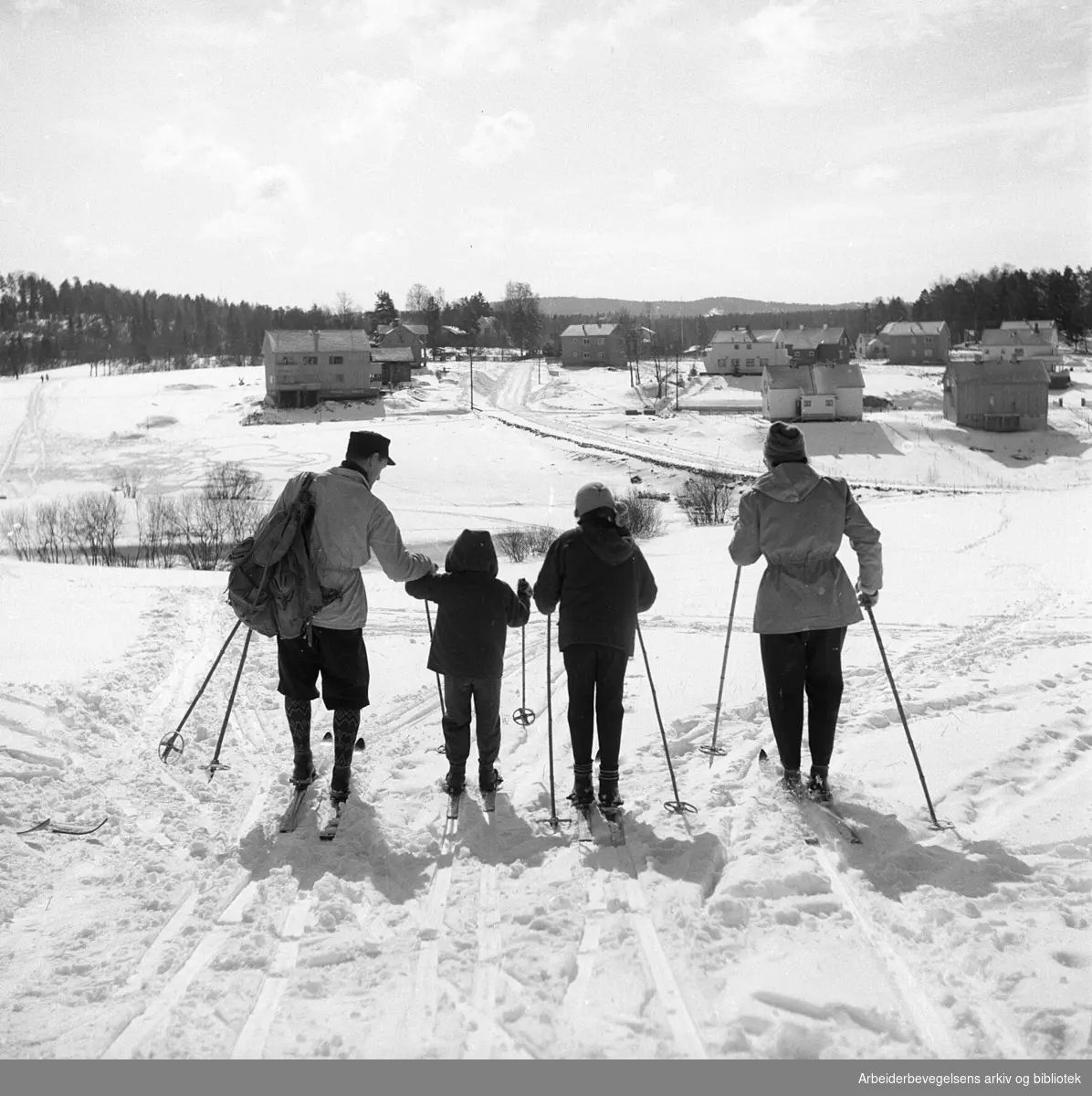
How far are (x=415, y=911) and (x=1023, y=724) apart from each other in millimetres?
4469

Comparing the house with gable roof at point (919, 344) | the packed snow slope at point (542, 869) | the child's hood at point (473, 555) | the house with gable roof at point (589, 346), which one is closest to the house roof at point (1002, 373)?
the house with gable roof at point (919, 344)

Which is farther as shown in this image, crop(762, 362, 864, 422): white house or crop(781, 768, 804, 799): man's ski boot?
crop(762, 362, 864, 422): white house

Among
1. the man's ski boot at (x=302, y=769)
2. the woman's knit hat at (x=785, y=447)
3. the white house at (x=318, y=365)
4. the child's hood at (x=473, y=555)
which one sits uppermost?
the white house at (x=318, y=365)

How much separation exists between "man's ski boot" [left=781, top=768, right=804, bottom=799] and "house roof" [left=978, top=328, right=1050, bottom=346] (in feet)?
340

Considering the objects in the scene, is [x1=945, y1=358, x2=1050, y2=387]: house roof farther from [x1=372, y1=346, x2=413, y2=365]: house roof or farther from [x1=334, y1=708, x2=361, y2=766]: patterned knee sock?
[x1=334, y1=708, x2=361, y2=766]: patterned knee sock

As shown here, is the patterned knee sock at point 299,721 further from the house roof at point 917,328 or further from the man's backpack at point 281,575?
the house roof at point 917,328

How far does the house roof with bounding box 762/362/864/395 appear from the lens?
6544 cm

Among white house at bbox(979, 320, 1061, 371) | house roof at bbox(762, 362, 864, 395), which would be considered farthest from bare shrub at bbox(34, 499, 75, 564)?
white house at bbox(979, 320, 1061, 371)

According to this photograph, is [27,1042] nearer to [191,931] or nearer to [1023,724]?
[191,931]

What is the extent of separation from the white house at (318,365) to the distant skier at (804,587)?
7037cm

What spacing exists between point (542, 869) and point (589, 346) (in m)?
98.5

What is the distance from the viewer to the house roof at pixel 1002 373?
62.6m

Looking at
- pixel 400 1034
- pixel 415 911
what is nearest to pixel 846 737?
pixel 415 911

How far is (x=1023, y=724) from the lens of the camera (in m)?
6.19
